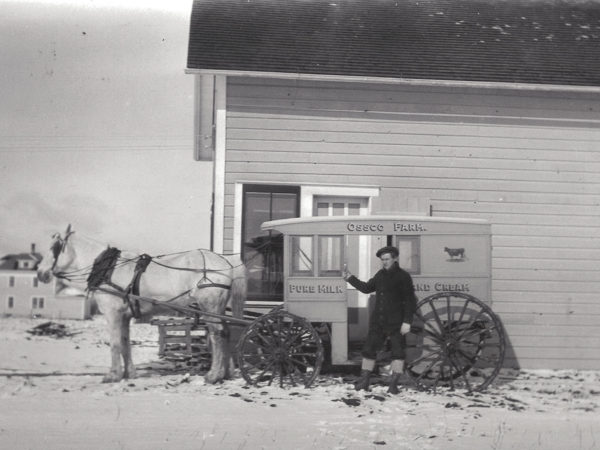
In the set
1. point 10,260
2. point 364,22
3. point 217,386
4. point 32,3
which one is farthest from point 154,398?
point 364,22

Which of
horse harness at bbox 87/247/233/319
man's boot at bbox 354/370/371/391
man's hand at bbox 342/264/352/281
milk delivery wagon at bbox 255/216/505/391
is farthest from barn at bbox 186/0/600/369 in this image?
man's boot at bbox 354/370/371/391

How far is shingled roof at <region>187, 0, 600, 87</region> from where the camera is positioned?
11.6 metres

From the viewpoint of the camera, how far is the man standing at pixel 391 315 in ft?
30.0

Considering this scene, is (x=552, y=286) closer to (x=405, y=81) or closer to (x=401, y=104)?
(x=401, y=104)

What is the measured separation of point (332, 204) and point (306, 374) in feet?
10.2

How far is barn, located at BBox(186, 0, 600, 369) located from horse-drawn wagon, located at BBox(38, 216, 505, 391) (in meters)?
1.49

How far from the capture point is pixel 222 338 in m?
9.91

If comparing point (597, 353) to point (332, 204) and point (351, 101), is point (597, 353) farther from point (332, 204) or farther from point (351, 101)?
point (351, 101)

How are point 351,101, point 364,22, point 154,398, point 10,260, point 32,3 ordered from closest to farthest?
point 154,398
point 32,3
point 10,260
point 351,101
point 364,22

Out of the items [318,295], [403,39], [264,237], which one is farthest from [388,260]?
[403,39]

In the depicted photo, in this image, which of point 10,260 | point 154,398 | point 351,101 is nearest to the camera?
point 154,398

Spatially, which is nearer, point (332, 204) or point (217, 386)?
point (217, 386)

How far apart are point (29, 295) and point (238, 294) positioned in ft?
20.2

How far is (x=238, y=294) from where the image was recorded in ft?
33.1
